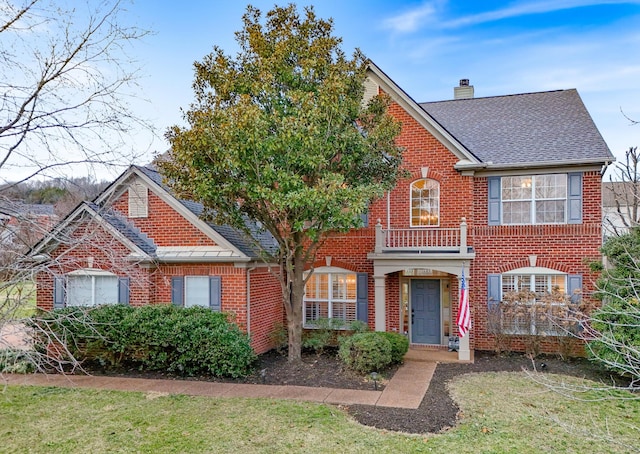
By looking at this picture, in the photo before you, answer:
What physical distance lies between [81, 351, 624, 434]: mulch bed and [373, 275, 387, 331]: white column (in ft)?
5.50

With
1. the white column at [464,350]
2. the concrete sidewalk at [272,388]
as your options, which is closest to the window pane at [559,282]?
the white column at [464,350]

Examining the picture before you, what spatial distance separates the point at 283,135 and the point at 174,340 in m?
5.48

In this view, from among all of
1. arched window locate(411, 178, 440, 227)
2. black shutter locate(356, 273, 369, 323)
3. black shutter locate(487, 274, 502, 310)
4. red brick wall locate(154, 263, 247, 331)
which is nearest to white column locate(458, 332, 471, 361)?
black shutter locate(487, 274, 502, 310)

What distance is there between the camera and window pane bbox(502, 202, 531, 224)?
43.3 feet

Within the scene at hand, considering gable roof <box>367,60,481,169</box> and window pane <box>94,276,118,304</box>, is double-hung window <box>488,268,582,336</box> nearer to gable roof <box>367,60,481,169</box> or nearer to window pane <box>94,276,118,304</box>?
gable roof <box>367,60,481,169</box>

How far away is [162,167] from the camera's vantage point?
34.6 ft

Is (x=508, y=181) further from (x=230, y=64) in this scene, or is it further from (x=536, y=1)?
(x=230, y=64)

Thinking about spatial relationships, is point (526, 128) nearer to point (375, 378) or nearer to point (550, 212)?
point (550, 212)

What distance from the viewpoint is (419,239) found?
13750 millimetres

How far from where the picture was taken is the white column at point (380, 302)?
1329 cm

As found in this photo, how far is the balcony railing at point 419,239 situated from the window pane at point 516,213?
1.45 m

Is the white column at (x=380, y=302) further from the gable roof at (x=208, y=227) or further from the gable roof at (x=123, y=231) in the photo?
the gable roof at (x=123, y=231)

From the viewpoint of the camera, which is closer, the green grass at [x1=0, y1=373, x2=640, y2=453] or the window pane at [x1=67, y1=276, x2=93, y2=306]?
the green grass at [x1=0, y1=373, x2=640, y2=453]

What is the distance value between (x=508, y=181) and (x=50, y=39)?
1212 cm
